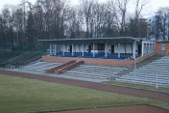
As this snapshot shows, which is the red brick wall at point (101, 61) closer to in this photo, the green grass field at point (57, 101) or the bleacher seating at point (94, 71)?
the bleacher seating at point (94, 71)

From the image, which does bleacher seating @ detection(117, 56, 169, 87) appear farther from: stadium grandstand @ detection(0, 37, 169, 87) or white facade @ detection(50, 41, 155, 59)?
white facade @ detection(50, 41, 155, 59)

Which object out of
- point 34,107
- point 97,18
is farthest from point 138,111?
point 97,18

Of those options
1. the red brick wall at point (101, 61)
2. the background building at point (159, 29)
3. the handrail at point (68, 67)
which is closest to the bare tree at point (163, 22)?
the background building at point (159, 29)

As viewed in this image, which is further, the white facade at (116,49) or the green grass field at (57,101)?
the white facade at (116,49)

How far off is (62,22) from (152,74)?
45.8 metres

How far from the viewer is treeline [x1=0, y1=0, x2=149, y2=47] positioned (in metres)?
64.6

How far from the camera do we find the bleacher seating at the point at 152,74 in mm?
27087

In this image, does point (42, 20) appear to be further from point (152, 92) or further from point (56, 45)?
point (152, 92)

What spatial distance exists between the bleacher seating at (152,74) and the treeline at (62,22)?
3004cm

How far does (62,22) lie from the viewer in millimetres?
71188

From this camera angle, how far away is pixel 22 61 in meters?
54.3

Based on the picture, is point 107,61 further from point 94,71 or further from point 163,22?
point 163,22

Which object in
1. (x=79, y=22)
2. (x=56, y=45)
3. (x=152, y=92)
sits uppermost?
(x=79, y=22)

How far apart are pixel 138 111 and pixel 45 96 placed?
23.5ft
